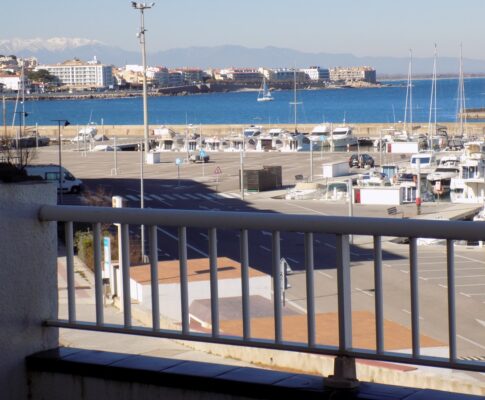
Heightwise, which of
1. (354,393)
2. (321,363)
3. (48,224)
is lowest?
(321,363)

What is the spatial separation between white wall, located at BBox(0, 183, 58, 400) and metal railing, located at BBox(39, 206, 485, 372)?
0.26 ft

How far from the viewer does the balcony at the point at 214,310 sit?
12.7 ft

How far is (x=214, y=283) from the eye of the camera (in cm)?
424

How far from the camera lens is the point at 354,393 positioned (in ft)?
12.9

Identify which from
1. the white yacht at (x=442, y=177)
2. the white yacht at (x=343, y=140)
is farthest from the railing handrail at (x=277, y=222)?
the white yacht at (x=343, y=140)

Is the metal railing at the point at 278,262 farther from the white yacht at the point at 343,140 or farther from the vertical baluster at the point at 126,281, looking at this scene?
the white yacht at the point at 343,140

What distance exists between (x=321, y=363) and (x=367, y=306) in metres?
1.29

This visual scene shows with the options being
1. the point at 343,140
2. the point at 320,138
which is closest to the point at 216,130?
the point at 343,140

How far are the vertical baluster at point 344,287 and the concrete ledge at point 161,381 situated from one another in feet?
0.65

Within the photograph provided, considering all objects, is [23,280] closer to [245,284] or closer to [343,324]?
[245,284]

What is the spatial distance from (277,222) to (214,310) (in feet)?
1.56

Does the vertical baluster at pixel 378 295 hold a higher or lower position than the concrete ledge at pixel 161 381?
higher

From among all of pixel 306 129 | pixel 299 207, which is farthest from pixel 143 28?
pixel 306 129

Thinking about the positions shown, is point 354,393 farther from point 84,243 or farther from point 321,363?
point 84,243
